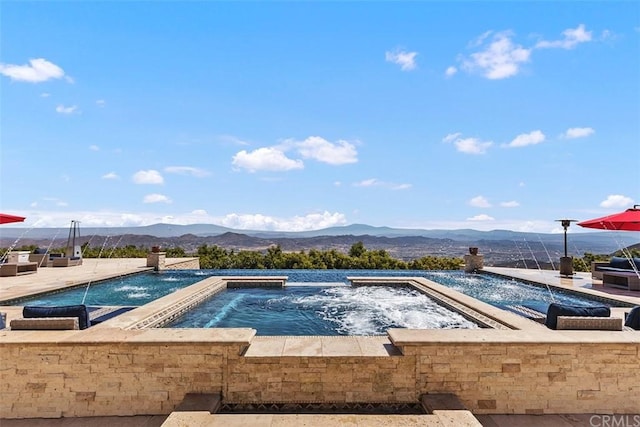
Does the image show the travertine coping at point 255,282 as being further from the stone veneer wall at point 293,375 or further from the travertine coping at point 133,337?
the stone veneer wall at point 293,375

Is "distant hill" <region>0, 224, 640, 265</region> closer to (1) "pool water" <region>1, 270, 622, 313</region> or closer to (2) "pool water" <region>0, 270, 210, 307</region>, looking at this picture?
(1) "pool water" <region>1, 270, 622, 313</region>

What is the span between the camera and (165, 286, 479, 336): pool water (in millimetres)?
6902

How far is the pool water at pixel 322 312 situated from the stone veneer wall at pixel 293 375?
82.8 inches

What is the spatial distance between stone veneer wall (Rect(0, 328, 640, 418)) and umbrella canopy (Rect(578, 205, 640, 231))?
25.8 feet

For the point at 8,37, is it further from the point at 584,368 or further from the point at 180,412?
the point at 584,368

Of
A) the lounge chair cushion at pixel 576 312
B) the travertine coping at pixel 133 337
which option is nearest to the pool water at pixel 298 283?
the lounge chair cushion at pixel 576 312

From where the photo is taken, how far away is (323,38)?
11.1m

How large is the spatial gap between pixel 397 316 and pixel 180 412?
524 cm

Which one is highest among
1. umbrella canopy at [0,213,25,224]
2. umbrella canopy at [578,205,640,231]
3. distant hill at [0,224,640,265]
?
umbrella canopy at [578,205,640,231]

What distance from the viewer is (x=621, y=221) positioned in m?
10.4

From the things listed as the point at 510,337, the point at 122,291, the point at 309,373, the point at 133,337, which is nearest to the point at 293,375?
the point at 309,373

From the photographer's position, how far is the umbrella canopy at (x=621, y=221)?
33.1 feet

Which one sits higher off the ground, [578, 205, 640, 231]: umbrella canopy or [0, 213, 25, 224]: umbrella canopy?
[578, 205, 640, 231]: umbrella canopy

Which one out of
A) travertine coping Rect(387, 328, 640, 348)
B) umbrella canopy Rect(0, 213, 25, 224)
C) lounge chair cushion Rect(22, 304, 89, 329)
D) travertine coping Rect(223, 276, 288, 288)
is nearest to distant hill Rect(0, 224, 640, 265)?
umbrella canopy Rect(0, 213, 25, 224)
